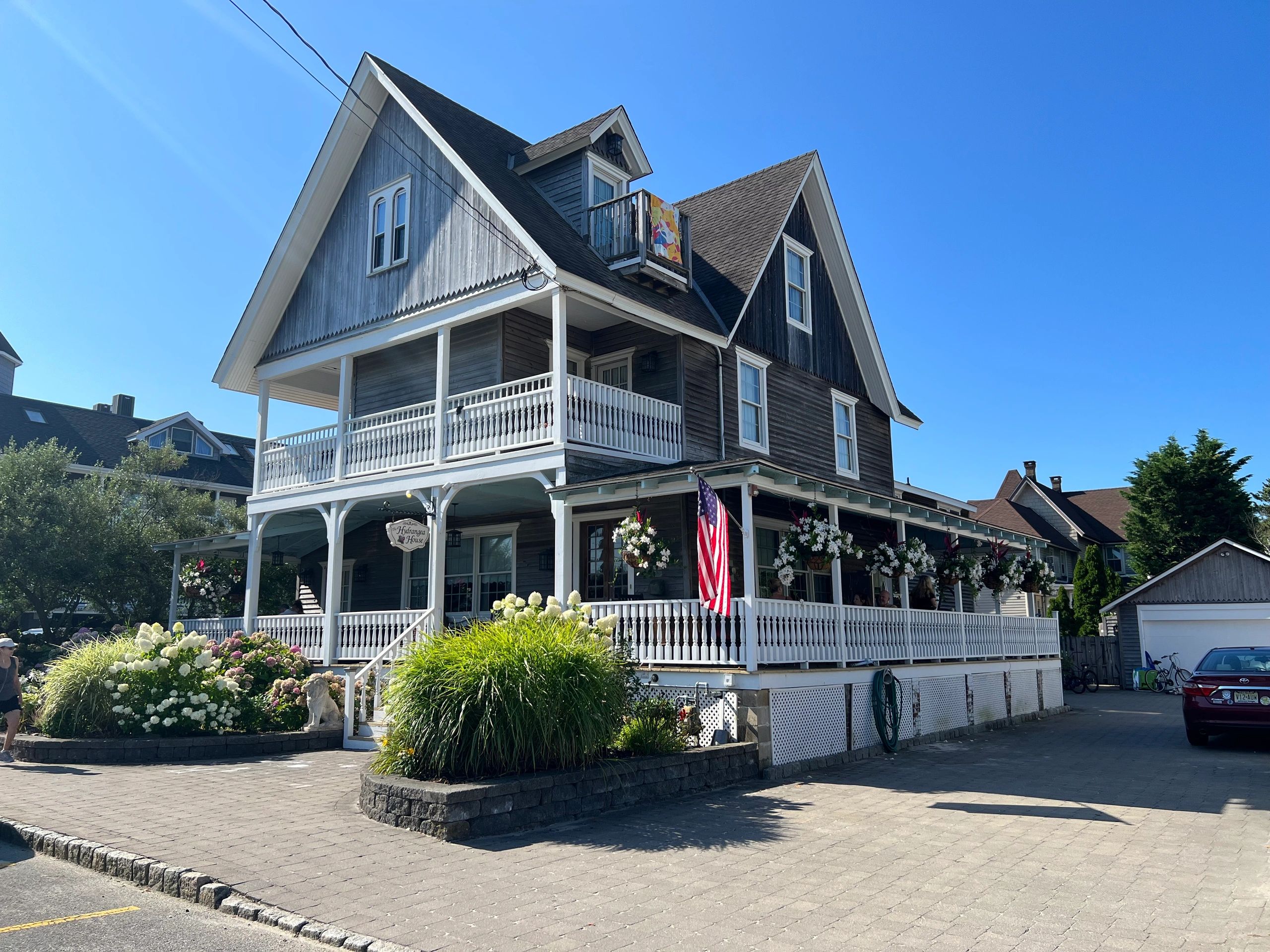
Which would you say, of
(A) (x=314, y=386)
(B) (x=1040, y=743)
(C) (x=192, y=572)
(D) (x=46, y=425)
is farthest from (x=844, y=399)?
(D) (x=46, y=425)

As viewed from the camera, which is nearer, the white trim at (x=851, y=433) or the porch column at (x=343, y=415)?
the porch column at (x=343, y=415)

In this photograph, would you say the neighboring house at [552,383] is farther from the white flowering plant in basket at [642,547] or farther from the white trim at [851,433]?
the white flowering plant in basket at [642,547]

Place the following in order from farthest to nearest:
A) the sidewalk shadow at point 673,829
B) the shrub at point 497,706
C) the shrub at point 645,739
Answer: the shrub at point 645,739 → the shrub at point 497,706 → the sidewalk shadow at point 673,829

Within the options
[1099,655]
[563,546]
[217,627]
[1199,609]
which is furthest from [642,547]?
[1099,655]

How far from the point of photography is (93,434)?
41375 mm

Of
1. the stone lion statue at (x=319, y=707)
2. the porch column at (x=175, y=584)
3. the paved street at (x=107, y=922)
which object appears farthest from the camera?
the porch column at (x=175, y=584)

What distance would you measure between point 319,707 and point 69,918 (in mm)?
8221

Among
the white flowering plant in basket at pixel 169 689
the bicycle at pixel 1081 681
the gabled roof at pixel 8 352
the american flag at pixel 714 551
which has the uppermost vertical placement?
the gabled roof at pixel 8 352

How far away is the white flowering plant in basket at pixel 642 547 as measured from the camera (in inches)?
499

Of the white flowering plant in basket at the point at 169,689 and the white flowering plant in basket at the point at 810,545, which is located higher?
the white flowering plant in basket at the point at 810,545

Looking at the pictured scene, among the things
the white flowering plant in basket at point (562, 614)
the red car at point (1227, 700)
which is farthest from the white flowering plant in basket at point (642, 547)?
the red car at point (1227, 700)

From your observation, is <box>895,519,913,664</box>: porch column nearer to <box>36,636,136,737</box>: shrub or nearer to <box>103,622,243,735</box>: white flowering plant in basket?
<box>103,622,243,735</box>: white flowering plant in basket

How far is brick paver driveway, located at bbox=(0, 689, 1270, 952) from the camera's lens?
5.65m

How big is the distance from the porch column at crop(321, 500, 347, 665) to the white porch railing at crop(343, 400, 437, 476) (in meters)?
0.85
